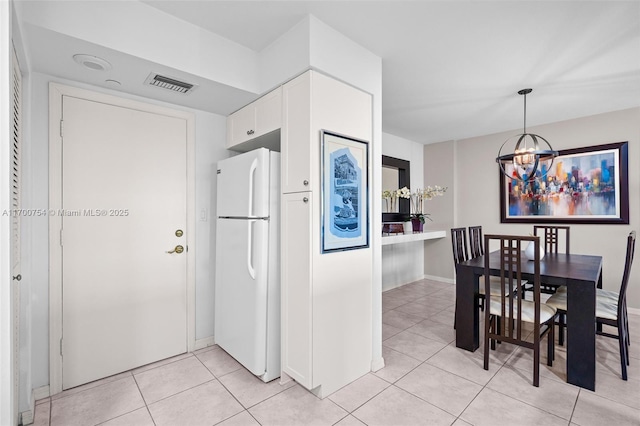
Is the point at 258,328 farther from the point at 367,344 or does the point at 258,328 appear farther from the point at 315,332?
the point at 367,344

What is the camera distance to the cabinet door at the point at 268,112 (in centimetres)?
235

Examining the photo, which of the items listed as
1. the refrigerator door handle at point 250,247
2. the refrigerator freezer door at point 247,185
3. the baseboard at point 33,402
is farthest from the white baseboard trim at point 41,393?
the refrigerator freezer door at point 247,185

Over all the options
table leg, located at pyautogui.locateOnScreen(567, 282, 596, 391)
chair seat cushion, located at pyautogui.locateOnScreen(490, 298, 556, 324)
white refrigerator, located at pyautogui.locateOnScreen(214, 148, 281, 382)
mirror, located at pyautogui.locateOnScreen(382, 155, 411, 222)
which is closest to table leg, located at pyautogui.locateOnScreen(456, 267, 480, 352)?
chair seat cushion, located at pyautogui.locateOnScreen(490, 298, 556, 324)

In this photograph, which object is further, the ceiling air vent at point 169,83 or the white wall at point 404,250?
the white wall at point 404,250

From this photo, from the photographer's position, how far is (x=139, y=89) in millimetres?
2422

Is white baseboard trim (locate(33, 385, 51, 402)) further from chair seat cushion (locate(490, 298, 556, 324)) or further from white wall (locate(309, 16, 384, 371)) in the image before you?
chair seat cushion (locate(490, 298, 556, 324))

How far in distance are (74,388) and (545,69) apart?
458 centimetres

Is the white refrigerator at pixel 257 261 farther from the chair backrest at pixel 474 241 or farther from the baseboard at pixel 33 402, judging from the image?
the chair backrest at pixel 474 241

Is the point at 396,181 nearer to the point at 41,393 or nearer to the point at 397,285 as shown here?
the point at 397,285

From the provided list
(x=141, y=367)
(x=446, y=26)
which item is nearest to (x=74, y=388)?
(x=141, y=367)

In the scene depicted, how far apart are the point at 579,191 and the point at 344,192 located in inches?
148

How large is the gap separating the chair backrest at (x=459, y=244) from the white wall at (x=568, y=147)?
182 cm

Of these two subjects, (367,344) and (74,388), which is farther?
(367,344)

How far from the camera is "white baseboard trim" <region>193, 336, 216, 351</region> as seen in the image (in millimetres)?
2856
